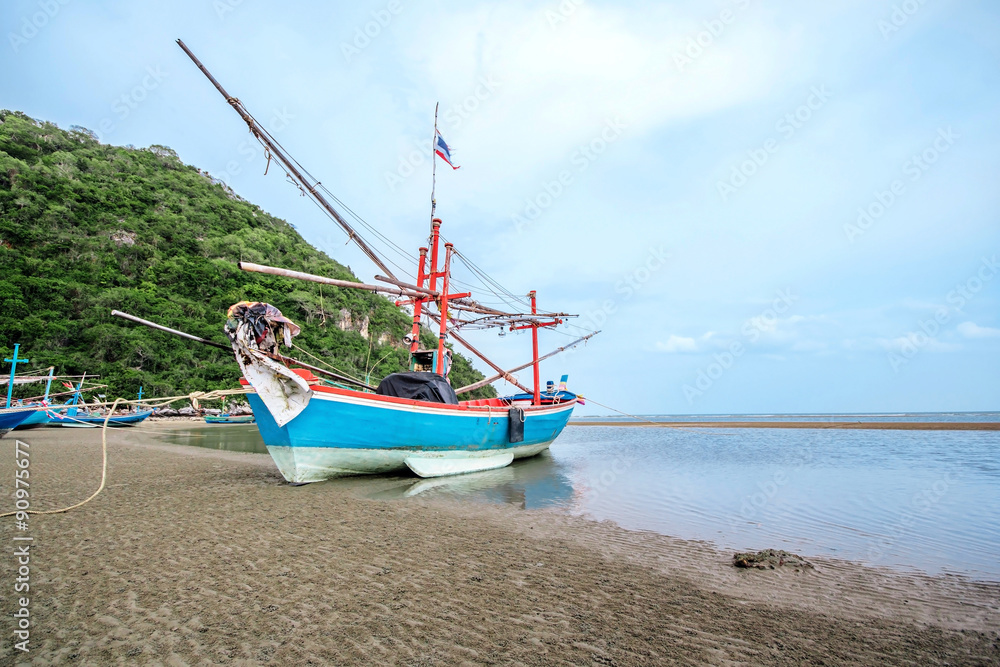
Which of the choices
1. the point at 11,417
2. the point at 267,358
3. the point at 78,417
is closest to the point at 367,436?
the point at 267,358

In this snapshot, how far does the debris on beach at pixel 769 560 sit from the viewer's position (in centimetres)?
484

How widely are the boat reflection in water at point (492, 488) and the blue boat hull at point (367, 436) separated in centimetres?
A: 52

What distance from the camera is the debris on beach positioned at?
484 centimetres

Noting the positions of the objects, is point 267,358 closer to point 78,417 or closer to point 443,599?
point 443,599

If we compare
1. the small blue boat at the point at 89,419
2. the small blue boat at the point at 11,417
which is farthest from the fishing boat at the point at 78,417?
the small blue boat at the point at 11,417

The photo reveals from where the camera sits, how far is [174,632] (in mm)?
2971

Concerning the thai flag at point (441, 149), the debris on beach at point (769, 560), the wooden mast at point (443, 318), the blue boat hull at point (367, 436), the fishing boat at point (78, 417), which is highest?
the thai flag at point (441, 149)

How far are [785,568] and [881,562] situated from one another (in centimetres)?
146

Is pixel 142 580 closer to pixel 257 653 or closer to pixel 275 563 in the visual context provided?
pixel 275 563

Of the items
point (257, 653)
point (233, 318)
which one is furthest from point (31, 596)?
point (233, 318)

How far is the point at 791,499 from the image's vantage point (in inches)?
356

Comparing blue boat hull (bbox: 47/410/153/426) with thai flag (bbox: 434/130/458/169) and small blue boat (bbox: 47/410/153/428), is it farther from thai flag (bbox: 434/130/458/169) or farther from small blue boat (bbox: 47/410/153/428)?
thai flag (bbox: 434/130/458/169)

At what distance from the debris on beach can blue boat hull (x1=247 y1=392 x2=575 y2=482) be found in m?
7.17

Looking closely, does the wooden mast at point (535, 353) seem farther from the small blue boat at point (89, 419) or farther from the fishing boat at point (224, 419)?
the fishing boat at point (224, 419)
